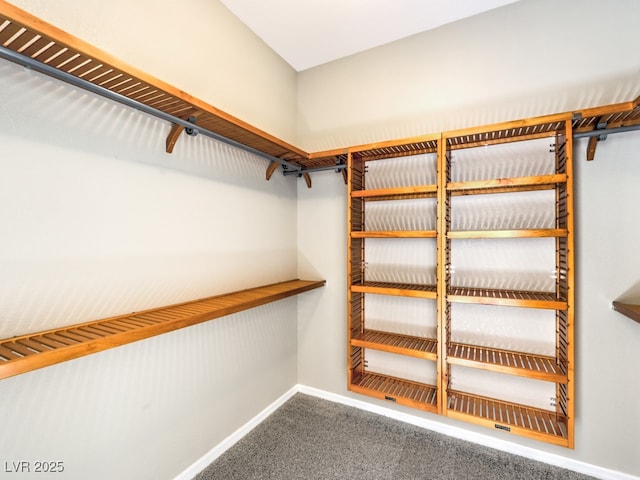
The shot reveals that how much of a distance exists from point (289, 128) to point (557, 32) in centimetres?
196

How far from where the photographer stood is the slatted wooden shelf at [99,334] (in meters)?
Answer: 0.85

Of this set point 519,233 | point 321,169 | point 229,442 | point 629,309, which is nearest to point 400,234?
point 519,233

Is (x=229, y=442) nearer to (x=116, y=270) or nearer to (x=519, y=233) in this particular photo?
(x=116, y=270)

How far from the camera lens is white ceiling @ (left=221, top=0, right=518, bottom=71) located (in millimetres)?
1899

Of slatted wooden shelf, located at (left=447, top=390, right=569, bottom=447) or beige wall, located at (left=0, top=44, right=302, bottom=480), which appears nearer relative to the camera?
beige wall, located at (left=0, top=44, right=302, bottom=480)

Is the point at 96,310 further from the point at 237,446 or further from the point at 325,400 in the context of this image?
the point at 325,400

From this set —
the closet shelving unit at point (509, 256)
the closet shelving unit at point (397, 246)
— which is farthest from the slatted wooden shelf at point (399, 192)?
the closet shelving unit at point (509, 256)

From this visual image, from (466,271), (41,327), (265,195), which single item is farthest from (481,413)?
(41,327)

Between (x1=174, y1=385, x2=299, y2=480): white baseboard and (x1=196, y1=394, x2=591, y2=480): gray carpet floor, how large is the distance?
28 mm

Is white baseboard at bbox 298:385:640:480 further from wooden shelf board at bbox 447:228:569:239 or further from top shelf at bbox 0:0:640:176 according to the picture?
top shelf at bbox 0:0:640:176

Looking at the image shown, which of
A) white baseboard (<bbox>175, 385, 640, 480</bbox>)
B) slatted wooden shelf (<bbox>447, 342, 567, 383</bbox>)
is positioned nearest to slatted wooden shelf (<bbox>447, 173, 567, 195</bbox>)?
slatted wooden shelf (<bbox>447, 342, 567, 383</bbox>)

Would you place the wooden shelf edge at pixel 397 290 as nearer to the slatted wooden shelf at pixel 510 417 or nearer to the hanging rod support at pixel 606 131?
the slatted wooden shelf at pixel 510 417

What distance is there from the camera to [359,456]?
6.05 feet

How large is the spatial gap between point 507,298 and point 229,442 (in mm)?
1987
